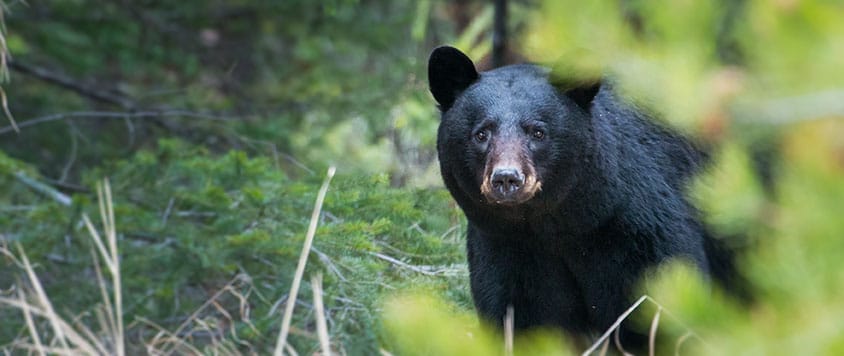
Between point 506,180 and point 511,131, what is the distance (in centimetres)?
30

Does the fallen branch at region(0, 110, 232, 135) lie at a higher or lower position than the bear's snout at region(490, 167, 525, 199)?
lower

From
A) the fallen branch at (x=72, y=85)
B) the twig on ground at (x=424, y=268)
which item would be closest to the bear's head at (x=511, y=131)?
the twig on ground at (x=424, y=268)

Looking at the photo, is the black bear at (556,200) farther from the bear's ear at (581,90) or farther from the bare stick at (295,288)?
the bare stick at (295,288)

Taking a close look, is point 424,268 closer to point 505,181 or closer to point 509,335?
point 505,181

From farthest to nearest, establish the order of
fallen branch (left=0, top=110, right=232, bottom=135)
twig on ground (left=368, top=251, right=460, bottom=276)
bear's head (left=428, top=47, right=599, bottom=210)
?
1. fallen branch (left=0, top=110, right=232, bottom=135)
2. twig on ground (left=368, top=251, right=460, bottom=276)
3. bear's head (left=428, top=47, right=599, bottom=210)

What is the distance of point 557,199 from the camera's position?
4.45 meters

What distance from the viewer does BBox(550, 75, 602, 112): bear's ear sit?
422cm

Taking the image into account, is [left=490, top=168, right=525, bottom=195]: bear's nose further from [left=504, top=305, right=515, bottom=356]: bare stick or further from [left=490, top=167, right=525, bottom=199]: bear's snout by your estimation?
[left=504, top=305, right=515, bottom=356]: bare stick

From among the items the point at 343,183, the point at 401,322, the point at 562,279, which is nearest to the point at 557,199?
the point at 562,279

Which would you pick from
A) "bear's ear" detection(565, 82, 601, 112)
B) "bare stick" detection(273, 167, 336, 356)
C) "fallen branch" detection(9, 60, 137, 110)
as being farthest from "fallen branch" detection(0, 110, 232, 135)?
"bare stick" detection(273, 167, 336, 356)

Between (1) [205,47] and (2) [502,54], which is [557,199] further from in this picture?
(1) [205,47]

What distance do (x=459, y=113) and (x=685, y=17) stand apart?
2.48 meters

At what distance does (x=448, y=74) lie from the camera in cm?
466

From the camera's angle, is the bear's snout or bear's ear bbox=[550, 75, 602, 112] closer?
the bear's snout
